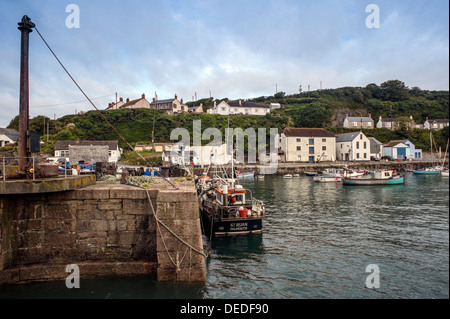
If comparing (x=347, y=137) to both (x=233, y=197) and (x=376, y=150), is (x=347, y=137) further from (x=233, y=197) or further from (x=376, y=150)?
(x=233, y=197)

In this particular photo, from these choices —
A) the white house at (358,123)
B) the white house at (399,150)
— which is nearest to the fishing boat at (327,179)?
the white house at (399,150)

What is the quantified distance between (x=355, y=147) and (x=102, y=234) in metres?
71.7

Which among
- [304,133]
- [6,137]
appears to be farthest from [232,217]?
[6,137]

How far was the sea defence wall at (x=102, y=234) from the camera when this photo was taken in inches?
338

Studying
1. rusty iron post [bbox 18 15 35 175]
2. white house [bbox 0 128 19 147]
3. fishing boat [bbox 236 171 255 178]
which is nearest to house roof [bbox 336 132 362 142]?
fishing boat [bbox 236 171 255 178]

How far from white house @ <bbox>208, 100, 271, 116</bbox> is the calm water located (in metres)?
73.7

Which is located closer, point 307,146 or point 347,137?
point 307,146

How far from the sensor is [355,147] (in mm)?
70688

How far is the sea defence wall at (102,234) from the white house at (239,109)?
282 ft

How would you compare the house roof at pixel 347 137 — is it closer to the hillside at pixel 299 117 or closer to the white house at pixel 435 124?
the hillside at pixel 299 117

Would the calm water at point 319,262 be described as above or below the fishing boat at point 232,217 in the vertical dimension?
below

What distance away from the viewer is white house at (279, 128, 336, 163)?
70.1 m

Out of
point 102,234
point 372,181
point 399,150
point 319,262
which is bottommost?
point 319,262
